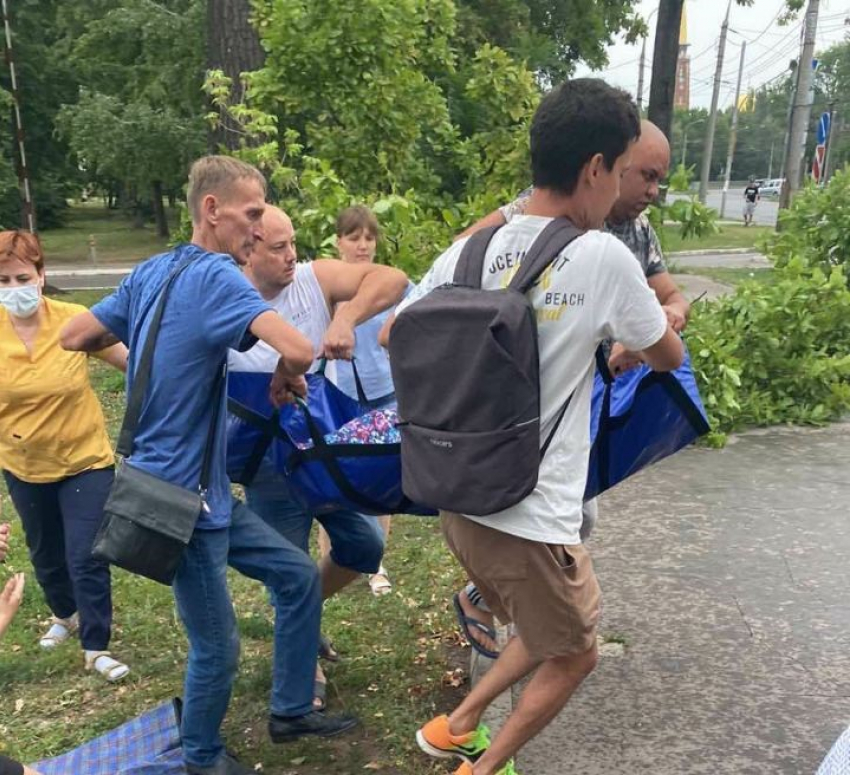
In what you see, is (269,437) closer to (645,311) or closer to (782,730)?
(645,311)

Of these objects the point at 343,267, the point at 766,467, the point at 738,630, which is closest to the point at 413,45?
the point at 343,267

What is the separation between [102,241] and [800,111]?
24.1 m

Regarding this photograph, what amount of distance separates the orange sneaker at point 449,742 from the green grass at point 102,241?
24950 mm

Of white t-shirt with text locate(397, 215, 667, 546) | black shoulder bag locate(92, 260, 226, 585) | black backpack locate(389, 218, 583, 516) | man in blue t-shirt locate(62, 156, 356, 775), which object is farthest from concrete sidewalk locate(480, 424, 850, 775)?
black shoulder bag locate(92, 260, 226, 585)

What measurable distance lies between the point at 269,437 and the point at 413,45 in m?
3.78

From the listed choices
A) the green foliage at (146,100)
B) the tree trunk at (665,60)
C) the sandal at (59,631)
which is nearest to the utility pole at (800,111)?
the tree trunk at (665,60)

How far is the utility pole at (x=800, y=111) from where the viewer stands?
19.7 metres

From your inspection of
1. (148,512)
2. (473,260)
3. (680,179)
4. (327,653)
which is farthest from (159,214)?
(473,260)

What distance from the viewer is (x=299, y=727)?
3119 millimetres

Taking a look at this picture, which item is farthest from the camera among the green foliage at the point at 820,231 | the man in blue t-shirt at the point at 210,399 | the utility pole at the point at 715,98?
the utility pole at the point at 715,98

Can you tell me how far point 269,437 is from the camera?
3008mm

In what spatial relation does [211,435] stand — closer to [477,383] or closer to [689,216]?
[477,383]

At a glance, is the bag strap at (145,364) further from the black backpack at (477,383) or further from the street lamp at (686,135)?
the street lamp at (686,135)

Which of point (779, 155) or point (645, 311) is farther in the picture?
point (779, 155)
